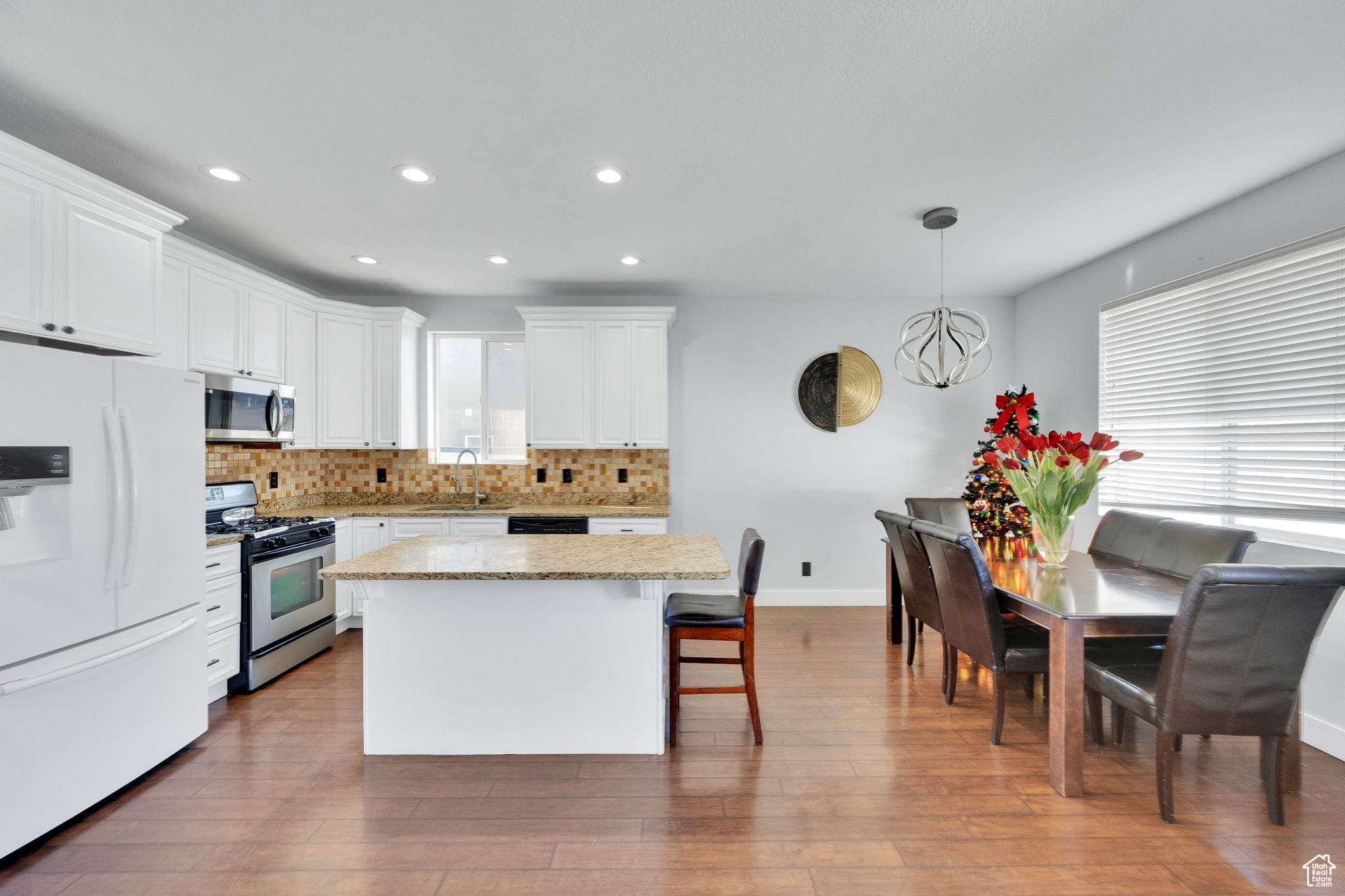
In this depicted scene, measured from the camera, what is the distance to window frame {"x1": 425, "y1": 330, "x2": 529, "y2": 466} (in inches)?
189

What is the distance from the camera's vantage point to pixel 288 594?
3357mm

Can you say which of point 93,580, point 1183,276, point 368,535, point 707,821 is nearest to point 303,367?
point 368,535

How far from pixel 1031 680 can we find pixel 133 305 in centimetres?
451

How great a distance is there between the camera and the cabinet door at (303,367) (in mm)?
3854

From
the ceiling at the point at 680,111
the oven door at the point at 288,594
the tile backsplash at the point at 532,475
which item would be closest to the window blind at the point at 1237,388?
the ceiling at the point at 680,111

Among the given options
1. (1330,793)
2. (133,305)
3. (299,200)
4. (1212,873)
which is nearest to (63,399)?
(133,305)

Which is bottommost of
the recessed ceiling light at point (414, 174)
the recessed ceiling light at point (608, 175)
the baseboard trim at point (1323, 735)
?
the baseboard trim at point (1323, 735)

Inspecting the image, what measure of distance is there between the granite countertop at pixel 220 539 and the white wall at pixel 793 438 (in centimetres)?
245

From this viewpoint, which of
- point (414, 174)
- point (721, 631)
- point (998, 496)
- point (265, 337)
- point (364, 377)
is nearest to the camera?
point (721, 631)

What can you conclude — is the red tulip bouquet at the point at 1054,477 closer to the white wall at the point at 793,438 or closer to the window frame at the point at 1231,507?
the window frame at the point at 1231,507

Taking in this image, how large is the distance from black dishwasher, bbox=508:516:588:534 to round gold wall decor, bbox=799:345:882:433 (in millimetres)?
2031

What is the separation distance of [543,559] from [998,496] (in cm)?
293

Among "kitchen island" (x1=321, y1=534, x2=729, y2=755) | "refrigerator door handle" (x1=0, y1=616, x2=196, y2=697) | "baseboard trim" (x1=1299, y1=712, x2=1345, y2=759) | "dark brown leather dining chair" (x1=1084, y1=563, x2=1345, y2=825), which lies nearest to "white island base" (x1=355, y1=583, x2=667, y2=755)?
"kitchen island" (x1=321, y1=534, x2=729, y2=755)

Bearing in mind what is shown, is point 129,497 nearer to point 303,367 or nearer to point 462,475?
point 303,367
